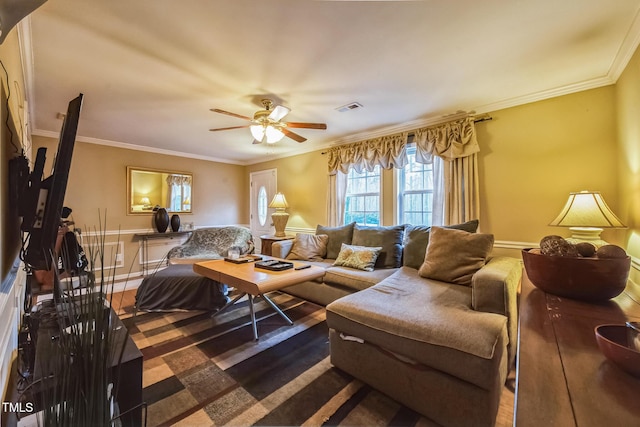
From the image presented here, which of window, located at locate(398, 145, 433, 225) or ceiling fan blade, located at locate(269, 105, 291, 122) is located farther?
window, located at locate(398, 145, 433, 225)

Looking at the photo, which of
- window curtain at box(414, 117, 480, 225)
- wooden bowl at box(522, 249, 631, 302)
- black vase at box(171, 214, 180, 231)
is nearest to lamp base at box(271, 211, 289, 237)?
black vase at box(171, 214, 180, 231)

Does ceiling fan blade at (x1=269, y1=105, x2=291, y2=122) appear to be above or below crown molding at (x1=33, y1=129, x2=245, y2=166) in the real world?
below

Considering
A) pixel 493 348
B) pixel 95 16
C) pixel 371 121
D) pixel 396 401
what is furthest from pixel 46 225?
pixel 371 121

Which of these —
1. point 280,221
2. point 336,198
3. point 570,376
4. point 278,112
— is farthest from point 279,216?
point 570,376

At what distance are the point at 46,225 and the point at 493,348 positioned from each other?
7.23ft

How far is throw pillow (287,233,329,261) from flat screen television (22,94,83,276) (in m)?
2.48

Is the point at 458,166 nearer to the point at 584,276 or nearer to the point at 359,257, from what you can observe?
the point at 359,257

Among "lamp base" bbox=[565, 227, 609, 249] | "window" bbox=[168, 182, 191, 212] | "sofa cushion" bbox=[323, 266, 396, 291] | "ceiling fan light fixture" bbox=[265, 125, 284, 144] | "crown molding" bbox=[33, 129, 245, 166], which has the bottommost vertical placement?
"sofa cushion" bbox=[323, 266, 396, 291]

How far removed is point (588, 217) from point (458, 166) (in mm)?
1235

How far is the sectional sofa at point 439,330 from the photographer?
4.35 ft

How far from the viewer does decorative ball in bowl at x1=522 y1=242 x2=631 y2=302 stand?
0.90 meters

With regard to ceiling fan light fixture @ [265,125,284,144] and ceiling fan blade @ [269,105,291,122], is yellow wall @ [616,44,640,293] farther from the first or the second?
ceiling fan light fixture @ [265,125,284,144]

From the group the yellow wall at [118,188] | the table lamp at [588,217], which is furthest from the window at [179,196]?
the table lamp at [588,217]

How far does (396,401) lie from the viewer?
158 centimetres
